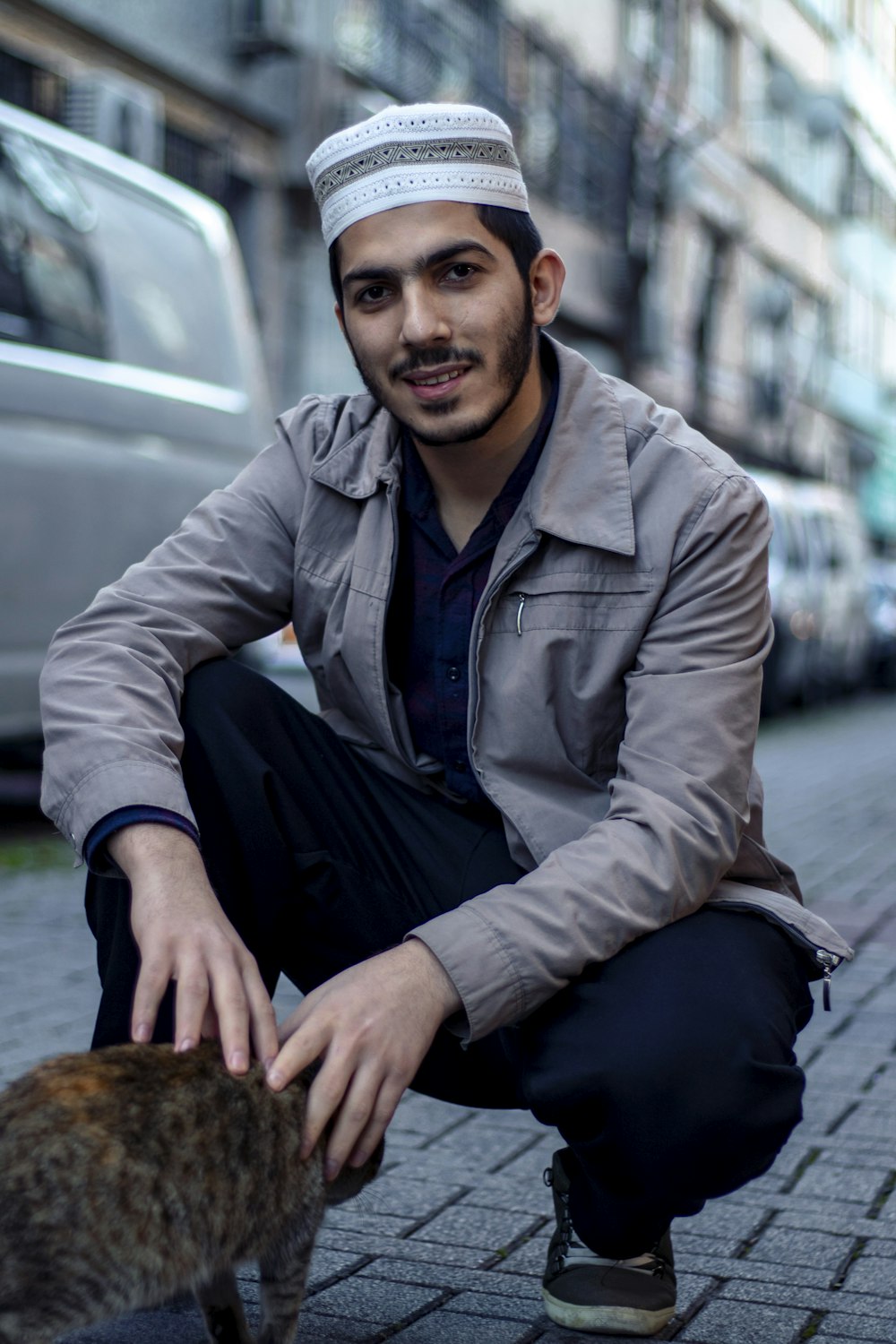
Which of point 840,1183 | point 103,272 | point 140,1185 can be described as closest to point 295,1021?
point 140,1185

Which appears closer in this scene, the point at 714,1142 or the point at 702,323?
the point at 714,1142

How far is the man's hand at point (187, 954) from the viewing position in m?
2.20

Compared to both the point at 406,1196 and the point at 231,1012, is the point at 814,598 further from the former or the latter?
the point at 231,1012

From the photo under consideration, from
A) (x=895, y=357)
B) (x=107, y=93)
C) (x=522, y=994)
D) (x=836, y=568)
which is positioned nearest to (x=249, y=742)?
(x=522, y=994)

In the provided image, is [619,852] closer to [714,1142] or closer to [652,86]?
[714,1142]

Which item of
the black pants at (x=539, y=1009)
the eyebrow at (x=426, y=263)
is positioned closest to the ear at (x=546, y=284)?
the eyebrow at (x=426, y=263)

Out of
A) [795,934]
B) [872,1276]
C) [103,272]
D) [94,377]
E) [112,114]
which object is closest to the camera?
[795,934]

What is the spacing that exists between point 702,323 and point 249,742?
2471 cm

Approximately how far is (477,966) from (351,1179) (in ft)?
1.38

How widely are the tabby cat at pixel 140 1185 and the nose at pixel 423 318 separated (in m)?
1.10

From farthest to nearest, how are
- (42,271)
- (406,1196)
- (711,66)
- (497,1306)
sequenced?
(711,66), (42,271), (406,1196), (497,1306)

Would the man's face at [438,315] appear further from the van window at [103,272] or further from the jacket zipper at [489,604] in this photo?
the van window at [103,272]

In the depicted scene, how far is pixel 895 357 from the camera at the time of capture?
152ft

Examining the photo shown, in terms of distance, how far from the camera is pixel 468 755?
277cm
